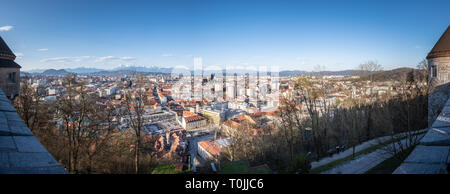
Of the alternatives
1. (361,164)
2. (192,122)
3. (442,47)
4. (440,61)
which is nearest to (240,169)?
(361,164)

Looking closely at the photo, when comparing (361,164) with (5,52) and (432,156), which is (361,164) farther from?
(5,52)

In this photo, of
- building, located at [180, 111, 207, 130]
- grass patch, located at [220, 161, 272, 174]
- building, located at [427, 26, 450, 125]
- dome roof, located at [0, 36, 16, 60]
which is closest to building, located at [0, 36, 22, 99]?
dome roof, located at [0, 36, 16, 60]

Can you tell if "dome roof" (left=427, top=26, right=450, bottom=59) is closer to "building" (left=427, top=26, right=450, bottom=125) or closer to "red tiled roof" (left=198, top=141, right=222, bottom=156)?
"building" (left=427, top=26, right=450, bottom=125)

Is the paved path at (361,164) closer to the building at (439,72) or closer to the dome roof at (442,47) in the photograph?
the building at (439,72)

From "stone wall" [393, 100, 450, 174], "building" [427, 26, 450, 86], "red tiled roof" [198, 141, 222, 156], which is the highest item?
"building" [427, 26, 450, 86]

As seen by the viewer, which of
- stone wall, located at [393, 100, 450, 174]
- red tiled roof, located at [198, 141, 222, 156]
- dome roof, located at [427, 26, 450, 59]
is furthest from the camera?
red tiled roof, located at [198, 141, 222, 156]

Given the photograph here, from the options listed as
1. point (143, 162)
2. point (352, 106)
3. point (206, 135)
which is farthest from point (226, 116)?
point (143, 162)

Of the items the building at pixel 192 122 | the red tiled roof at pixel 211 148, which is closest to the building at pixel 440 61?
the red tiled roof at pixel 211 148

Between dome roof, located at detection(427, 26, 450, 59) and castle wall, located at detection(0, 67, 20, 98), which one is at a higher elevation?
dome roof, located at detection(427, 26, 450, 59)
